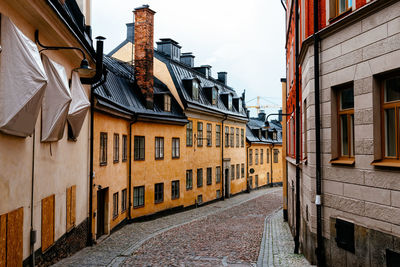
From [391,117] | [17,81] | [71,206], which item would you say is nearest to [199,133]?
[71,206]

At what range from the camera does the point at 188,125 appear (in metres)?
27.7

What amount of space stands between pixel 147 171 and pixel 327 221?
46.9 feet

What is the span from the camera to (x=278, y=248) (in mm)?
14781

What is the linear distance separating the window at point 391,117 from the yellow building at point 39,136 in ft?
21.0

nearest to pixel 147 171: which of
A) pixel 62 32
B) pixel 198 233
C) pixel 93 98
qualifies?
pixel 198 233

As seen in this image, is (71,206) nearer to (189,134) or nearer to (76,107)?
(76,107)

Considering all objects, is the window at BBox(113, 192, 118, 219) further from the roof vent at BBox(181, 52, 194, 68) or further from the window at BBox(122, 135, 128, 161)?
the roof vent at BBox(181, 52, 194, 68)

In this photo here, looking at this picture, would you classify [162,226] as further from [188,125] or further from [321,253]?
[321,253]

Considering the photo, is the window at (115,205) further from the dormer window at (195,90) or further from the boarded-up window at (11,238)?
the dormer window at (195,90)

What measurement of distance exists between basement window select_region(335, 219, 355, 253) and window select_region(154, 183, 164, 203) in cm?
1539

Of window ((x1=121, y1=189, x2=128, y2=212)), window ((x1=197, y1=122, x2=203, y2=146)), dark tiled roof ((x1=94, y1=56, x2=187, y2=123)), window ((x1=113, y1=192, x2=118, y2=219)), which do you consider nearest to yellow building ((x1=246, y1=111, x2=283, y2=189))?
window ((x1=197, y1=122, x2=203, y2=146))

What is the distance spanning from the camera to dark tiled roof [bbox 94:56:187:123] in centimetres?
1966

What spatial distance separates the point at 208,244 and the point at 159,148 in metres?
9.00

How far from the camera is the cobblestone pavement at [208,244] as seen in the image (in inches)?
516
